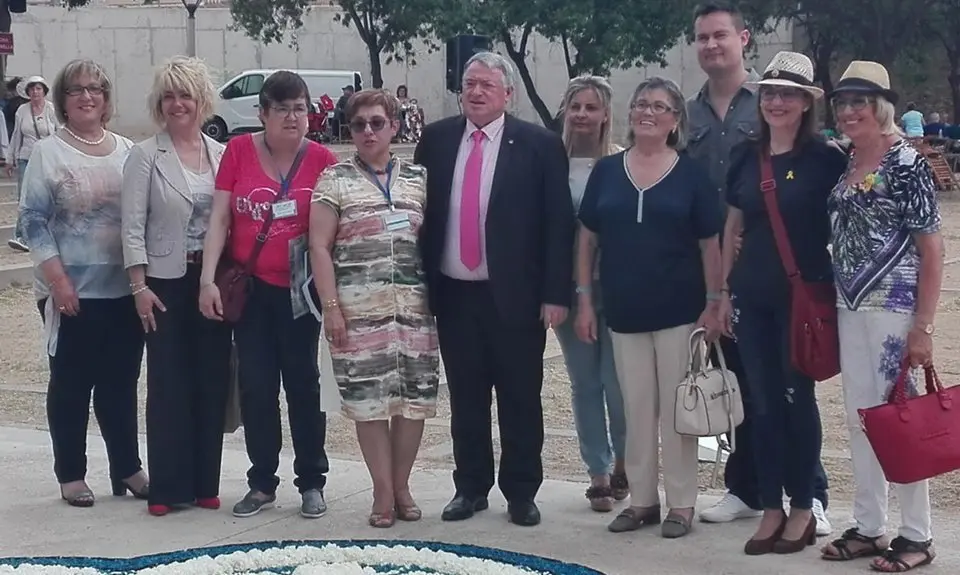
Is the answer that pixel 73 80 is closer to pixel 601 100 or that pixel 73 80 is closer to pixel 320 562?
pixel 601 100

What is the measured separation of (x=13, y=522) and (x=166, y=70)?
2.11 meters

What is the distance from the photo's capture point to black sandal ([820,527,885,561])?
5.27 m

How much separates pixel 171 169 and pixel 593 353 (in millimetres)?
2008

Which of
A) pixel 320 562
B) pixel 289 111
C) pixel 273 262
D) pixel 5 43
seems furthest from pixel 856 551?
pixel 5 43

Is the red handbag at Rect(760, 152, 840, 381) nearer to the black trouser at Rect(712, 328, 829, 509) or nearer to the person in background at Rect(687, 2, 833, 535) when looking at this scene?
the person in background at Rect(687, 2, 833, 535)

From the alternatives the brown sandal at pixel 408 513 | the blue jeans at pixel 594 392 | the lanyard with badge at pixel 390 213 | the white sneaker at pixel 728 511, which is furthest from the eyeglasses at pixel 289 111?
the white sneaker at pixel 728 511

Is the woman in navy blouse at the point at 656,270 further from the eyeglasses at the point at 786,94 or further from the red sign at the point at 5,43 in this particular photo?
the red sign at the point at 5,43

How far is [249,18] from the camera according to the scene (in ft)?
127

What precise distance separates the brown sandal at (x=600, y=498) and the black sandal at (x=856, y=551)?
1115 millimetres

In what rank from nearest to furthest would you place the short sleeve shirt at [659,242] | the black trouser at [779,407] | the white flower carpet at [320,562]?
the white flower carpet at [320,562], the black trouser at [779,407], the short sleeve shirt at [659,242]

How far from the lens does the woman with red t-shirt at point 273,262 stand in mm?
5859

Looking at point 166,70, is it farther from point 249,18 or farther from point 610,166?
point 249,18

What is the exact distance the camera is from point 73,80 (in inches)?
241

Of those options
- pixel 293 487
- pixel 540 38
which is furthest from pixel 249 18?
pixel 293 487
